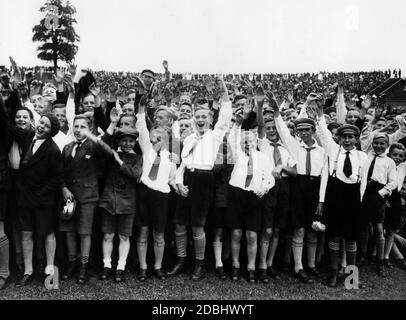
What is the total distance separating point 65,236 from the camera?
487 cm

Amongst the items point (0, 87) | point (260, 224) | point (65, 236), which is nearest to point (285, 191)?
point (260, 224)

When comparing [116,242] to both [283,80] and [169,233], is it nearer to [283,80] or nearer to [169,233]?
[169,233]

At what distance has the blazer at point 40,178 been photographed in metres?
4.46

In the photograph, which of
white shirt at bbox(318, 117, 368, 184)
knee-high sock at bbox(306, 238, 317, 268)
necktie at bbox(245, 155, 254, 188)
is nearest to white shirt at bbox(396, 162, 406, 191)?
white shirt at bbox(318, 117, 368, 184)

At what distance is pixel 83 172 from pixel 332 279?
139 inches

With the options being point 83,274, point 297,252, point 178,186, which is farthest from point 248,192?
point 83,274

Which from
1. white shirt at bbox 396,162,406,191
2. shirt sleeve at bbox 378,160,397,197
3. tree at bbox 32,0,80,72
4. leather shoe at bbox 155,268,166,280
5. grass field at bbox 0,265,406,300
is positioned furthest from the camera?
tree at bbox 32,0,80,72

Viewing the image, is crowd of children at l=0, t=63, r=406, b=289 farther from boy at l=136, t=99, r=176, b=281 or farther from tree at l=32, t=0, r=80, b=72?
tree at l=32, t=0, r=80, b=72

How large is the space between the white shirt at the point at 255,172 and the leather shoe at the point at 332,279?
1.46m

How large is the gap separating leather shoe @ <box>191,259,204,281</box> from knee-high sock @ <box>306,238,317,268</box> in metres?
1.52

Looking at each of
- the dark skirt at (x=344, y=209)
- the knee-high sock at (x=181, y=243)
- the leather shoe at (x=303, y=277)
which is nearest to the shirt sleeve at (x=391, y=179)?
the dark skirt at (x=344, y=209)

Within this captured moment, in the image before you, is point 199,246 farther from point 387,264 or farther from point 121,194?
point 387,264

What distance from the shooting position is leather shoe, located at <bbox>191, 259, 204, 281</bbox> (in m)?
4.95

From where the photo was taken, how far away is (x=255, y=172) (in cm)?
490
